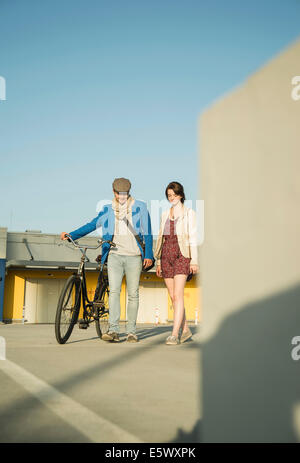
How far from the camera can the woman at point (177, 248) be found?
5.21m

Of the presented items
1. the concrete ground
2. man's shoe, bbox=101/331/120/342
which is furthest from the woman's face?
the concrete ground

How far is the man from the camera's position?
5.45m

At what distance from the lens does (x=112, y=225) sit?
5.67 metres

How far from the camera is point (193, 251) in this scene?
5.24m

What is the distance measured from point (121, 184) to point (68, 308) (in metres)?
1.70

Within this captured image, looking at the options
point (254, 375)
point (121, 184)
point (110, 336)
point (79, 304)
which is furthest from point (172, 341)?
point (254, 375)

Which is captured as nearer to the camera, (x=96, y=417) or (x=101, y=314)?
(x=96, y=417)

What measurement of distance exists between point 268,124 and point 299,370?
580 mm

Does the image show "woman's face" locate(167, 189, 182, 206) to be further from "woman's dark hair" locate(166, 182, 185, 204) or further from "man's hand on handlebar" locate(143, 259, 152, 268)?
"man's hand on handlebar" locate(143, 259, 152, 268)

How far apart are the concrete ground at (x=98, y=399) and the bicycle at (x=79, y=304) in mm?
1284

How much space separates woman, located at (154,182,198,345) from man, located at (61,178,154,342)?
211 mm

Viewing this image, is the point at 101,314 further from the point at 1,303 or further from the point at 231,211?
the point at 1,303

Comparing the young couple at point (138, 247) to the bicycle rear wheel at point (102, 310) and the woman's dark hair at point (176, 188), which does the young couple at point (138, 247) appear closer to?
the woman's dark hair at point (176, 188)
